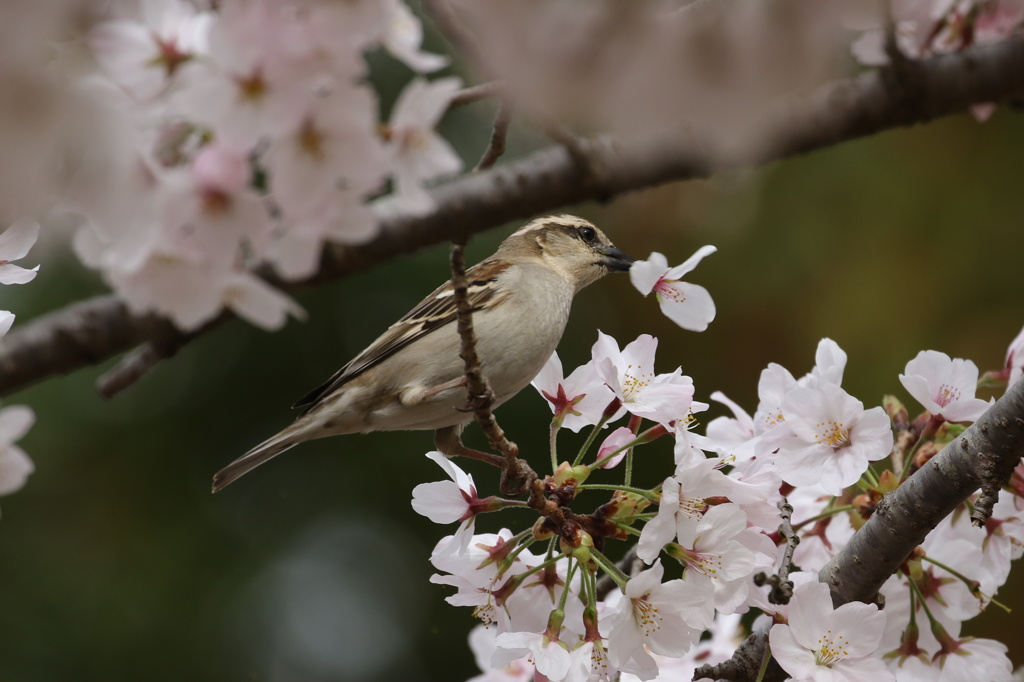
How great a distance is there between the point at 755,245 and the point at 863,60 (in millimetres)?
5373

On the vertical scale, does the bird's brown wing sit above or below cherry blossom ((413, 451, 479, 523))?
below

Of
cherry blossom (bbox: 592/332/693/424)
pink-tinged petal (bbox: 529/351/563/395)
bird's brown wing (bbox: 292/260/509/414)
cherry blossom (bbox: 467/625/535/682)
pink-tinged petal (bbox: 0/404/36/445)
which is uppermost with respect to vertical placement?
pink-tinged petal (bbox: 0/404/36/445)

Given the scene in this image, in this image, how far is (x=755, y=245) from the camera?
7.45 meters

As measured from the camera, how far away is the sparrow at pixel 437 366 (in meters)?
3.54

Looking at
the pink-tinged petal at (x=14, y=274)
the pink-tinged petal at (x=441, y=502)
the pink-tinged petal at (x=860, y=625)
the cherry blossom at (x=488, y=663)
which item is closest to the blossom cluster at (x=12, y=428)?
the pink-tinged petal at (x=14, y=274)

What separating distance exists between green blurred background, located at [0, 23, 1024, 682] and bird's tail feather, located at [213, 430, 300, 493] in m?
3.11

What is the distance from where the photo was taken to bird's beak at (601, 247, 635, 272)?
421 centimetres

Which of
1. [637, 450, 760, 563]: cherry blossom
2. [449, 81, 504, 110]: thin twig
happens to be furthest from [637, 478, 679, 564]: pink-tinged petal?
[449, 81, 504, 110]: thin twig

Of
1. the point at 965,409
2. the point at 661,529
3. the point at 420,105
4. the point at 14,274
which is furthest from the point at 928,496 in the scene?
the point at 14,274

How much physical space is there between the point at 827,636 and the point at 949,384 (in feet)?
2.26

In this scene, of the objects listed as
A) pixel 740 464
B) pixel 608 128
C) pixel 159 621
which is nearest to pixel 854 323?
pixel 740 464

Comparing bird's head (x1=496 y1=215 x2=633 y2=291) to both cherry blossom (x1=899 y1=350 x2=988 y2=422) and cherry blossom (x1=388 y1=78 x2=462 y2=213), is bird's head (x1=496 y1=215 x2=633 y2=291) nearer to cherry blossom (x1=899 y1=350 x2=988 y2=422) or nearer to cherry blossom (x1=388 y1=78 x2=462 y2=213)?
cherry blossom (x1=899 y1=350 x2=988 y2=422)

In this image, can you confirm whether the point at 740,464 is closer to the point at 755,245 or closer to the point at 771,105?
the point at 771,105

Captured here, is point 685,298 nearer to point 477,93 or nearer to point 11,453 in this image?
point 477,93
